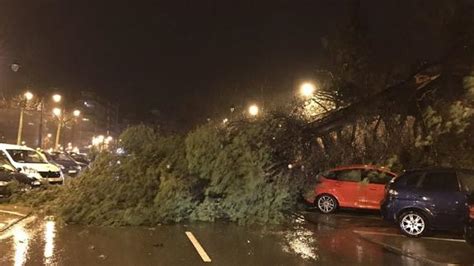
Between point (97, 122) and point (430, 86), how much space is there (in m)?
85.6

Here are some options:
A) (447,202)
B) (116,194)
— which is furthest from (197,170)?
(447,202)

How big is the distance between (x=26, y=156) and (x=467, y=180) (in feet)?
56.8

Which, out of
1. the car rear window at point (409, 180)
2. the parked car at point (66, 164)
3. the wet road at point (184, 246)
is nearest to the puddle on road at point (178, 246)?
the wet road at point (184, 246)

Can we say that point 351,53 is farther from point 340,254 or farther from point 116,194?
point 340,254

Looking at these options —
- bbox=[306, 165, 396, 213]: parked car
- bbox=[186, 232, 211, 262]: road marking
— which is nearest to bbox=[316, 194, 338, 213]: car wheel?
bbox=[306, 165, 396, 213]: parked car

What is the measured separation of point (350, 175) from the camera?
54.9 ft

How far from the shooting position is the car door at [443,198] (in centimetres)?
1206

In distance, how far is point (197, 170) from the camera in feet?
51.1

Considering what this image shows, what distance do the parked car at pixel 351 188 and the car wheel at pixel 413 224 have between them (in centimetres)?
342

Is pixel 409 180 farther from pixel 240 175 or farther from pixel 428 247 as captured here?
pixel 240 175

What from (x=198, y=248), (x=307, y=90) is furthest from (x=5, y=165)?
(x=307, y=90)

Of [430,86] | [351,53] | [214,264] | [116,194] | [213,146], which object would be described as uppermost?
[351,53]

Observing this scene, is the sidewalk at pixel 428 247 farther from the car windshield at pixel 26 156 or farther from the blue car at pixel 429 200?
the car windshield at pixel 26 156

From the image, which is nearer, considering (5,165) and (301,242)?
(301,242)
